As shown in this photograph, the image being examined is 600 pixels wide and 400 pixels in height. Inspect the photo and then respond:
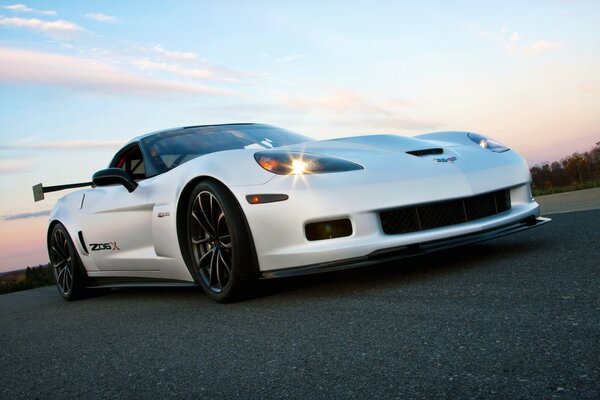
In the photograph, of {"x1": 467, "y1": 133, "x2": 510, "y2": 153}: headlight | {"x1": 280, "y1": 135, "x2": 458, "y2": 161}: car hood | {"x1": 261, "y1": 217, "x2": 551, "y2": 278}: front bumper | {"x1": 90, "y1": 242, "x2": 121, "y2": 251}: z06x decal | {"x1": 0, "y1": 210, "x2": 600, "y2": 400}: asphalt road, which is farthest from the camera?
{"x1": 90, "y1": 242, "x2": 121, "y2": 251}: z06x decal

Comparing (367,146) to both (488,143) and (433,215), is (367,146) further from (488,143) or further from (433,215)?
(488,143)

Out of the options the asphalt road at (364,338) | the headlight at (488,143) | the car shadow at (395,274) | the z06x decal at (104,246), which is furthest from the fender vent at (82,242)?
the headlight at (488,143)

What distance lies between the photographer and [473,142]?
5.13m

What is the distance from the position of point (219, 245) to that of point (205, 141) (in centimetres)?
123

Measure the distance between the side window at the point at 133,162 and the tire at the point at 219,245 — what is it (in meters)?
1.25

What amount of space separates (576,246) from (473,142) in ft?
3.32

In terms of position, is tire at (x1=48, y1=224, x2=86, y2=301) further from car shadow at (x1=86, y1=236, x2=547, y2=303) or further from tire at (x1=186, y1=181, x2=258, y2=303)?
tire at (x1=186, y1=181, x2=258, y2=303)

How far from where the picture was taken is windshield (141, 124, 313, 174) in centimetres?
532

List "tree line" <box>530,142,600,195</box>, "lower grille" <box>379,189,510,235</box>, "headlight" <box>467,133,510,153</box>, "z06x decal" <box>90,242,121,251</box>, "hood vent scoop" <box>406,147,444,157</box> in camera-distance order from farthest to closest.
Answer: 1. "tree line" <box>530,142,600,195</box>
2. "z06x decal" <box>90,242,121,251</box>
3. "headlight" <box>467,133,510,153</box>
4. "hood vent scoop" <box>406,147,444,157</box>
5. "lower grille" <box>379,189,510,235</box>

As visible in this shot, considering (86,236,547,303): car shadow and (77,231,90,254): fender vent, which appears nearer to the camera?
(86,236,547,303): car shadow

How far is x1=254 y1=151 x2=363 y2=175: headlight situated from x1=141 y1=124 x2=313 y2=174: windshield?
2.96ft

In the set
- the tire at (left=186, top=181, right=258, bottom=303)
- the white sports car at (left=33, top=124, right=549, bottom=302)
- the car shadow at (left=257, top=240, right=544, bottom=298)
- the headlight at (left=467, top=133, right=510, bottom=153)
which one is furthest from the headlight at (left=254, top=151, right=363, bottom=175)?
the headlight at (left=467, top=133, right=510, bottom=153)

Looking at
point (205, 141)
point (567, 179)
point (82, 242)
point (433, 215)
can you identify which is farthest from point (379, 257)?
point (567, 179)

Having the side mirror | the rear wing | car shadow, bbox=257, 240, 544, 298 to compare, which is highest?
the rear wing
